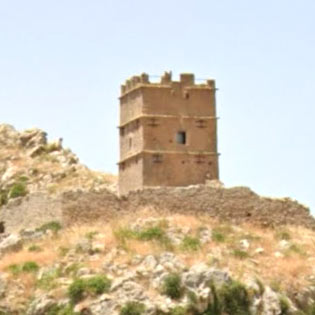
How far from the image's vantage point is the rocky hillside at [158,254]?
44.4 metres

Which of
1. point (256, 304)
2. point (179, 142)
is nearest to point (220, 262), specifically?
point (256, 304)

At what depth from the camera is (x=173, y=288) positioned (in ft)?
145

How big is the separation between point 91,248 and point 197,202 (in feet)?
15.4

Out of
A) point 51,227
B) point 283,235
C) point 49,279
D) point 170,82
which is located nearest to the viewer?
point 49,279

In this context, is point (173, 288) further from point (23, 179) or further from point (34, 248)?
point (23, 179)

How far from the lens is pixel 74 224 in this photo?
168 feet

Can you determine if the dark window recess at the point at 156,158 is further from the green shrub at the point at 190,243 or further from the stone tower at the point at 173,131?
the green shrub at the point at 190,243

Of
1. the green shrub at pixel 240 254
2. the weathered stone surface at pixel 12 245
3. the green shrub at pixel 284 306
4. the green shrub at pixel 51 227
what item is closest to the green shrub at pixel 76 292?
the green shrub at pixel 240 254

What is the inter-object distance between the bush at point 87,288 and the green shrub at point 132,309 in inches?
46.6

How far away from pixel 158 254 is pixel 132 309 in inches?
124

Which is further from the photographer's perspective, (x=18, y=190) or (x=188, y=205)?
(x=18, y=190)

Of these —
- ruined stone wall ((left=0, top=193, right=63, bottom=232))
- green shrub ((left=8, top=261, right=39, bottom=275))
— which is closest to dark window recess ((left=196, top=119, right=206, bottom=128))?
ruined stone wall ((left=0, top=193, right=63, bottom=232))

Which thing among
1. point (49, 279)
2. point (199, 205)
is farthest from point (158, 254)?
point (199, 205)

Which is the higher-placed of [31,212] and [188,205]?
[31,212]
